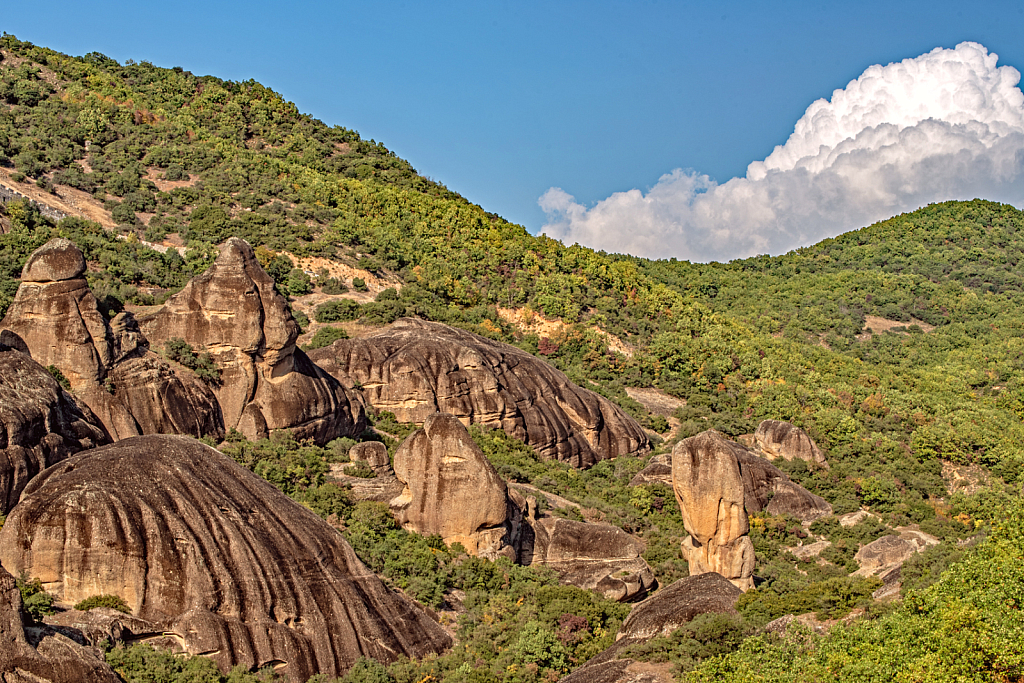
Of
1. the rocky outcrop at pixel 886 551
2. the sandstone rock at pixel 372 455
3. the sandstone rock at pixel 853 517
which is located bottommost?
the rocky outcrop at pixel 886 551

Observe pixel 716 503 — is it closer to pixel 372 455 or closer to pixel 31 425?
pixel 372 455

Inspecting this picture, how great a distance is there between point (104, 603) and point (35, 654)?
15.0 ft

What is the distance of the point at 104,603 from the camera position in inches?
826

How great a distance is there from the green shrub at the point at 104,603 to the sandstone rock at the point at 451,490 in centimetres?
1107

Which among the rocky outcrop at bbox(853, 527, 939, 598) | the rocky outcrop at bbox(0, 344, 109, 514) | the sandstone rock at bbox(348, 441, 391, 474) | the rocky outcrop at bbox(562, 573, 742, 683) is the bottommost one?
the rocky outcrop at bbox(853, 527, 939, 598)

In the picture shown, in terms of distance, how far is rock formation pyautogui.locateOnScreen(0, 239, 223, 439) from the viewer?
1273 inches

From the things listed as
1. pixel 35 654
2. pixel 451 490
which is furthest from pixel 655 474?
pixel 35 654

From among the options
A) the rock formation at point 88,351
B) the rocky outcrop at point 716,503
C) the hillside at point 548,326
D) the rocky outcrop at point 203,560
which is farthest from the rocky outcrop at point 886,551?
the rock formation at point 88,351

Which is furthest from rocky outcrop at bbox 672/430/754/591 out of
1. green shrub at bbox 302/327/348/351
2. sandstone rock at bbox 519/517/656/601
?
green shrub at bbox 302/327/348/351

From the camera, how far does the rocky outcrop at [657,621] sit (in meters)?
20.6

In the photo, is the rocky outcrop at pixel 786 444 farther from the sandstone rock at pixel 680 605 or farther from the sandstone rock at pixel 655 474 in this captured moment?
the sandstone rock at pixel 680 605

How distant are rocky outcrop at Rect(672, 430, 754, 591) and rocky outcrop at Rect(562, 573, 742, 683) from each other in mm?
2512

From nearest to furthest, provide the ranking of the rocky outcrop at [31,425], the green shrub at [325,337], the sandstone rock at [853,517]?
the rocky outcrop at [31,425]
the sandstone rock at [853,517]
the green shrub at [325,337]

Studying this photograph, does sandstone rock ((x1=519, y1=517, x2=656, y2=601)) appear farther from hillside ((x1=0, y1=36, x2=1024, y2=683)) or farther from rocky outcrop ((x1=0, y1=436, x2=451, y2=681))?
rocky outcrop ((x1=0, y1=436, x2=451, y2=681))
